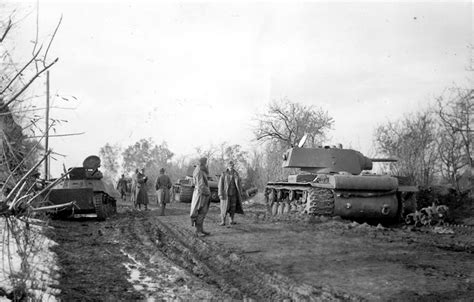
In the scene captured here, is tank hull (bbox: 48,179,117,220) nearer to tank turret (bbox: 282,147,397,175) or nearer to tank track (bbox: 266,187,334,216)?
tank track (bbox: 266,187,334,216)

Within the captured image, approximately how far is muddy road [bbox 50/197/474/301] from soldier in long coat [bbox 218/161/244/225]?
887 millimetres

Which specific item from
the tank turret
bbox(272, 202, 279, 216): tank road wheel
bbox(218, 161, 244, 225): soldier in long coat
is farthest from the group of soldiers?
bbox(272, 202, 279, 216): tank road wheel

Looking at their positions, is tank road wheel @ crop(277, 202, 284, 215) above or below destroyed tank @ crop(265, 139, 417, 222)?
below

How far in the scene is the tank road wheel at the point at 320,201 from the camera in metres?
13.0

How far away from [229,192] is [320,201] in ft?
7.55

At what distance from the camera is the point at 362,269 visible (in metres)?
6.79

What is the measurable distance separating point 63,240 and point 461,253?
740cm

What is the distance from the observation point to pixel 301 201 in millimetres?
14883

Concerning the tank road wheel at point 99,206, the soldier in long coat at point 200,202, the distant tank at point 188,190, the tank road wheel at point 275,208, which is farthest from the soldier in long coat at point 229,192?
the distant tank at point 188,190

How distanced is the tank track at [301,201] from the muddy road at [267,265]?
1087 mm

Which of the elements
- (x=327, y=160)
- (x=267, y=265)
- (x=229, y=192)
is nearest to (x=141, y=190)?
(x=327, y=160)

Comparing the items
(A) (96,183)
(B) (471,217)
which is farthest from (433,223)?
(A) (96,183)

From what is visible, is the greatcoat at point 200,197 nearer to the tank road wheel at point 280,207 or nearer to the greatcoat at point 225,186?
the greatcoat at point 225,186

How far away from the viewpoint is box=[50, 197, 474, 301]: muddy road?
18.5ft
